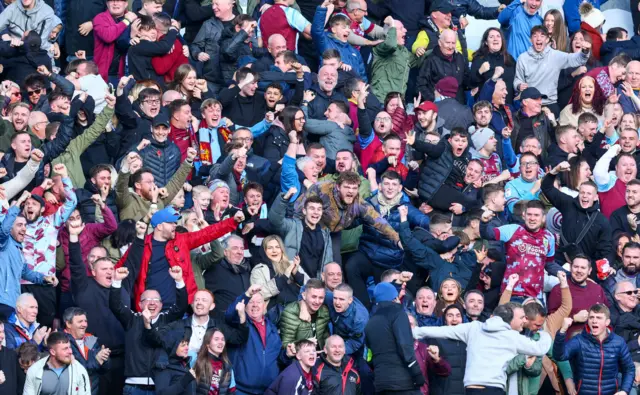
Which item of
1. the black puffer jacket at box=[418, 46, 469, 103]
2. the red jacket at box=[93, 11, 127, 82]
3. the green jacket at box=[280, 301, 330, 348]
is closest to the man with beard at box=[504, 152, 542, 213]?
the black puffer jacket at box=[418, 46, 469, 103]

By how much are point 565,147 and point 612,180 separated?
76 cm

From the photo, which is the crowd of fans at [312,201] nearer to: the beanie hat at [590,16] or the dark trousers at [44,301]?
the dark trousers at [44,301]

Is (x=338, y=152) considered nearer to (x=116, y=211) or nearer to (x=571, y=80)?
(x=116, y=211)

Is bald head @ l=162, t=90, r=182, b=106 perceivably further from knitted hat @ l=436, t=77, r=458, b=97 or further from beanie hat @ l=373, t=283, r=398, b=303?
beanie hat @ l=373, t=283, r=398, b=303

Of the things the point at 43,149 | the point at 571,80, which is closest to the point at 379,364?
the point at 43,149

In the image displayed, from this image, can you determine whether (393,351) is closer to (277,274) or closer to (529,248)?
(277,274)

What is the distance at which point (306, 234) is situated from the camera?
17.0 m

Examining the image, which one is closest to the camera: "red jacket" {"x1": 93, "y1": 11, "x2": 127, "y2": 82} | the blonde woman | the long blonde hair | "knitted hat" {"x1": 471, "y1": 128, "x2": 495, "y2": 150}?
the blonde woman

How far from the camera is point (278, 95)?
19031mm

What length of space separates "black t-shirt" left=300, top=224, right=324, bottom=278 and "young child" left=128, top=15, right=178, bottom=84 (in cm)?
368

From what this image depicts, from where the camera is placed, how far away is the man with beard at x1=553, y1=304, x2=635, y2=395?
16.5 m

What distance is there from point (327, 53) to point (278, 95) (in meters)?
1.08

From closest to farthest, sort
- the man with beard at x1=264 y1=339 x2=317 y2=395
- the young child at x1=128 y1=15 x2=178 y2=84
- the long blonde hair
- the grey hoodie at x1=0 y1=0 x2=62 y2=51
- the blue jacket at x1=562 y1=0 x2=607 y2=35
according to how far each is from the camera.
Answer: the man with beard at x1=264 y1=339 x2=317 y2=395
the long blonde hair
the young child at x1=128 y1=15 x2=178 y2=84
the grey hoodie at x1=0 y1=0 x2=62 y2=51
the blue jacket at x1=562 y1=0 x2=607 y2=35

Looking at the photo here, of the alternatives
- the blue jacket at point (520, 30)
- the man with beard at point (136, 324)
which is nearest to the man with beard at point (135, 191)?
the man with beard at point (136, 324)
